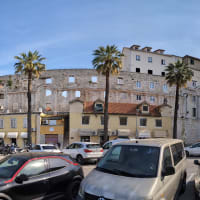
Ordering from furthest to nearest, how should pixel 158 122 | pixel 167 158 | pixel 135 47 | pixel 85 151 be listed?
1. pixel 135 47
2. pixel 158 122
3. pixel 85 151
4. pixel 167 158

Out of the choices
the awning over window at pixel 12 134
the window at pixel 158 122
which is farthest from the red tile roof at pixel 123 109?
the awning over window at pixel 12 134

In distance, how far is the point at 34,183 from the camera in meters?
5.92

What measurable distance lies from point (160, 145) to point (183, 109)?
45.3 metres

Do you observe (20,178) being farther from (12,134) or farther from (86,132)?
(12,134)

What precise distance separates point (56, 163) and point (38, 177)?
84 cm

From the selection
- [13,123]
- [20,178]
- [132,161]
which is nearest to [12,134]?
[13,123]

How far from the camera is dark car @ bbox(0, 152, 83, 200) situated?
556cm

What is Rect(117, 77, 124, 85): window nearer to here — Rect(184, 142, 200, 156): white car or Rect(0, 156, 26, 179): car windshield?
Rect(184, 142, 200, 156): white car

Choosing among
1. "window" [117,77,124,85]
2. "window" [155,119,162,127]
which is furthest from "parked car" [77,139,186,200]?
"window" [117,77,124,85]

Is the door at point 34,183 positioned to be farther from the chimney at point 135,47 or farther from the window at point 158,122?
the chimney at point 135,47

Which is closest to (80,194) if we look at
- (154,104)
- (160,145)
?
(160,145)

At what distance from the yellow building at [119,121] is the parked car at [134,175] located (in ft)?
102

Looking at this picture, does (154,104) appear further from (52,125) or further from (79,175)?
(79,175)

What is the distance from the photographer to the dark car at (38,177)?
18.2 feet
